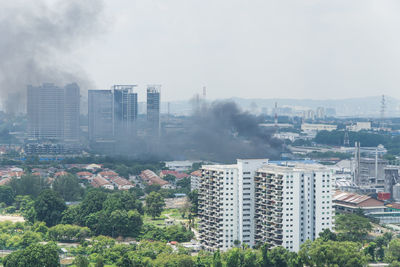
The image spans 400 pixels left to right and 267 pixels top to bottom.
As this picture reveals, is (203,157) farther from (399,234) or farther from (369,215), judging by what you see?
(399,234)

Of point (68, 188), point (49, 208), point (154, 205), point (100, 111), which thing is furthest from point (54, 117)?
point (49, 208)

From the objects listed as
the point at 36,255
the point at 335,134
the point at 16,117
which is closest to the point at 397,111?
the point at 335,134

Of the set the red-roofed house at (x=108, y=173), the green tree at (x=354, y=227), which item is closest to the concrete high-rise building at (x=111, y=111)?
the red-roofed house at (x=108, y=173)

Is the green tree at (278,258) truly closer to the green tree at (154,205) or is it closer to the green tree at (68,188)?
the green tree at (154,205)

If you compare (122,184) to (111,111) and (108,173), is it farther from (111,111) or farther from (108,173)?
(111,111)

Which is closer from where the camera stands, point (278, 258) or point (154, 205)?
point (278, 258)

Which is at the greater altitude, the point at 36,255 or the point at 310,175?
the point at 310,175

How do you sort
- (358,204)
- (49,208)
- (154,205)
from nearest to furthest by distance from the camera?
(49,208), (358,204), (154,205)
